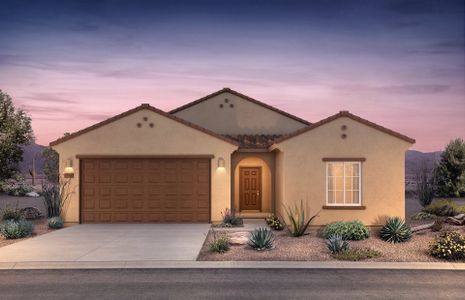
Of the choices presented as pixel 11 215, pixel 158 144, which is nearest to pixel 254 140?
pixel 158 144

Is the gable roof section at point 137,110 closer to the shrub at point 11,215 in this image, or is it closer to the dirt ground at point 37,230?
the dirt ground at point 37,230

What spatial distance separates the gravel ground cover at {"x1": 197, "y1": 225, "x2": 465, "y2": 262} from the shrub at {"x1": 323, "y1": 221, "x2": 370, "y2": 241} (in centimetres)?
23

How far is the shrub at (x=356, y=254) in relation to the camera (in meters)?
12.5

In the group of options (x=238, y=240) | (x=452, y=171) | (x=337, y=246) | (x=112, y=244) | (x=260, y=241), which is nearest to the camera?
(x=337, y=246)

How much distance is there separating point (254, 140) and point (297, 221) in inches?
235

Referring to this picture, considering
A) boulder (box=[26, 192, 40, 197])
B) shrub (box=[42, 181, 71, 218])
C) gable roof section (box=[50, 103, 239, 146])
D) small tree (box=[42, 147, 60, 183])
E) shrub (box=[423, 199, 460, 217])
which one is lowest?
boulder (box=[26, 192, 40, 197])

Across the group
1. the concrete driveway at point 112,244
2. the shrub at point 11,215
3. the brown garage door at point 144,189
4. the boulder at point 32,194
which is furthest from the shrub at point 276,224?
the boulder at point 32,194

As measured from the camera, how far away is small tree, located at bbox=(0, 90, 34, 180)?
21.2 m

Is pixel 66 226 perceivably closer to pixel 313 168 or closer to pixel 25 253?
pixel 25 253

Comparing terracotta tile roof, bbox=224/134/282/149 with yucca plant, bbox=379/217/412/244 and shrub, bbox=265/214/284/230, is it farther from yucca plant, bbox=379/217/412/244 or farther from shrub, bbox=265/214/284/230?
yucca plant, bbox=379/217/412/244

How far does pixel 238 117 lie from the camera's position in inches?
1005

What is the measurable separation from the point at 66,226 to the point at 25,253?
22.0 feet

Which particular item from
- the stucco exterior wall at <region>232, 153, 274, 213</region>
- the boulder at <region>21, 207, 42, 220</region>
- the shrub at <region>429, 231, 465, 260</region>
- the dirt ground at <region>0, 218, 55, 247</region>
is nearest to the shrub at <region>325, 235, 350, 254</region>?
the shrub at <region>429, 231, 465, 260</region>

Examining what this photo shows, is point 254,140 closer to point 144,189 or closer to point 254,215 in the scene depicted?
point 254,215
